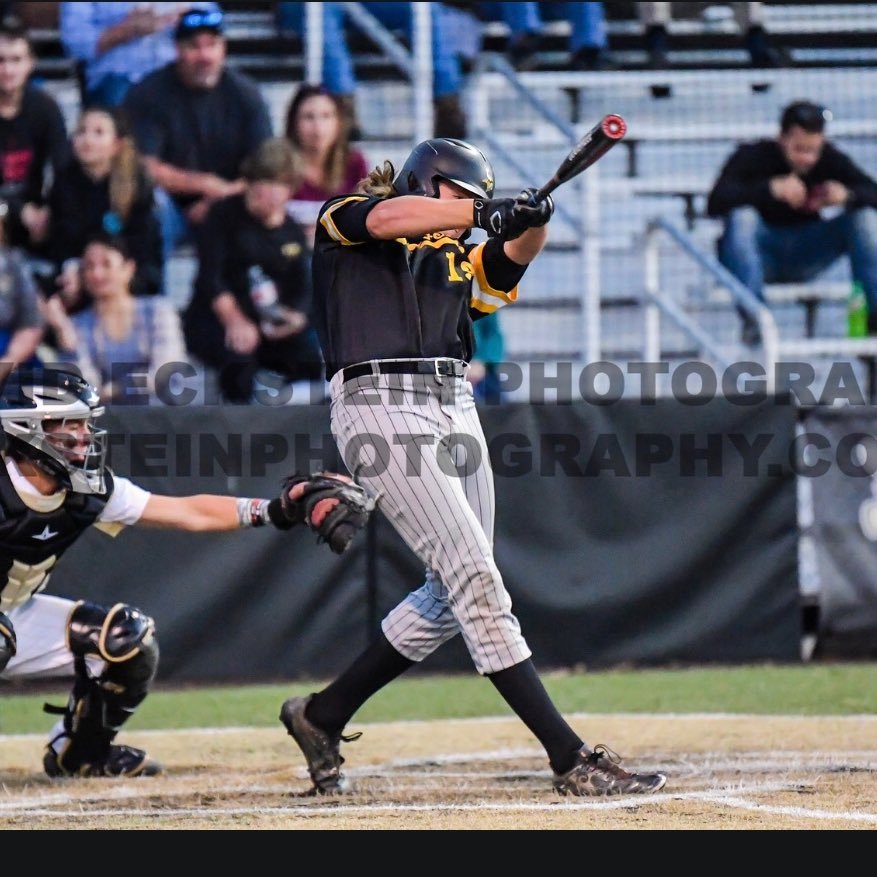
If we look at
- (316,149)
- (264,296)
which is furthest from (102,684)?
(316,149)

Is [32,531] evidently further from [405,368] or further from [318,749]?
[405,368]

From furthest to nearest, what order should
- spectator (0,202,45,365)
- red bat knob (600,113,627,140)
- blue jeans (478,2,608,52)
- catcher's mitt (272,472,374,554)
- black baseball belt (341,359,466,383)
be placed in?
blue jeans (478,2,608,52)
spectator (0,202,45,365)
black baseball belt (341,359,466,383)
catcher's mitt (272,472,374,554)
red bat knob (600,113,627,140)

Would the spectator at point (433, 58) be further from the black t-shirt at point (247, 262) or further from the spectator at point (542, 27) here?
the black t-shirt at point (247, 262)

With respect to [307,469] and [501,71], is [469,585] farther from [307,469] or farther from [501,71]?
[501,71]

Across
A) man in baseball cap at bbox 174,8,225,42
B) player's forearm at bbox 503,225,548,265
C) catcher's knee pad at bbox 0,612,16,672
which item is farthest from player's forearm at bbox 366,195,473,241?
man in baseball cap at bbox 174,8,225,42

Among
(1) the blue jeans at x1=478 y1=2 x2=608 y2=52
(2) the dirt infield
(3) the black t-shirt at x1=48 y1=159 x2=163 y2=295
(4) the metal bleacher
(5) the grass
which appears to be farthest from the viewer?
(1) the blue jeans at x1=478 y1=2 x2=608 y2=52

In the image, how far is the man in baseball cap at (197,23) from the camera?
9.64 m

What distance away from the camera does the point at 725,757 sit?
221 inches

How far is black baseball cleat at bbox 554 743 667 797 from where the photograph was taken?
4641 millimetres

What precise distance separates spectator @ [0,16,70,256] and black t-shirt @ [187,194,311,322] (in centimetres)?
113

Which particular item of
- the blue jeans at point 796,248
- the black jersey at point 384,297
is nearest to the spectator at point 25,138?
the blue jeans at point 796,248

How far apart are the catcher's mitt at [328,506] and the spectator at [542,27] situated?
667 cm

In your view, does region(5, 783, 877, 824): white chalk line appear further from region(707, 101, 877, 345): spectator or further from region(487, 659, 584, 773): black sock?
region(707, 101, 877, 345): spectator

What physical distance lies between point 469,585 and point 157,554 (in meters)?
3.69
